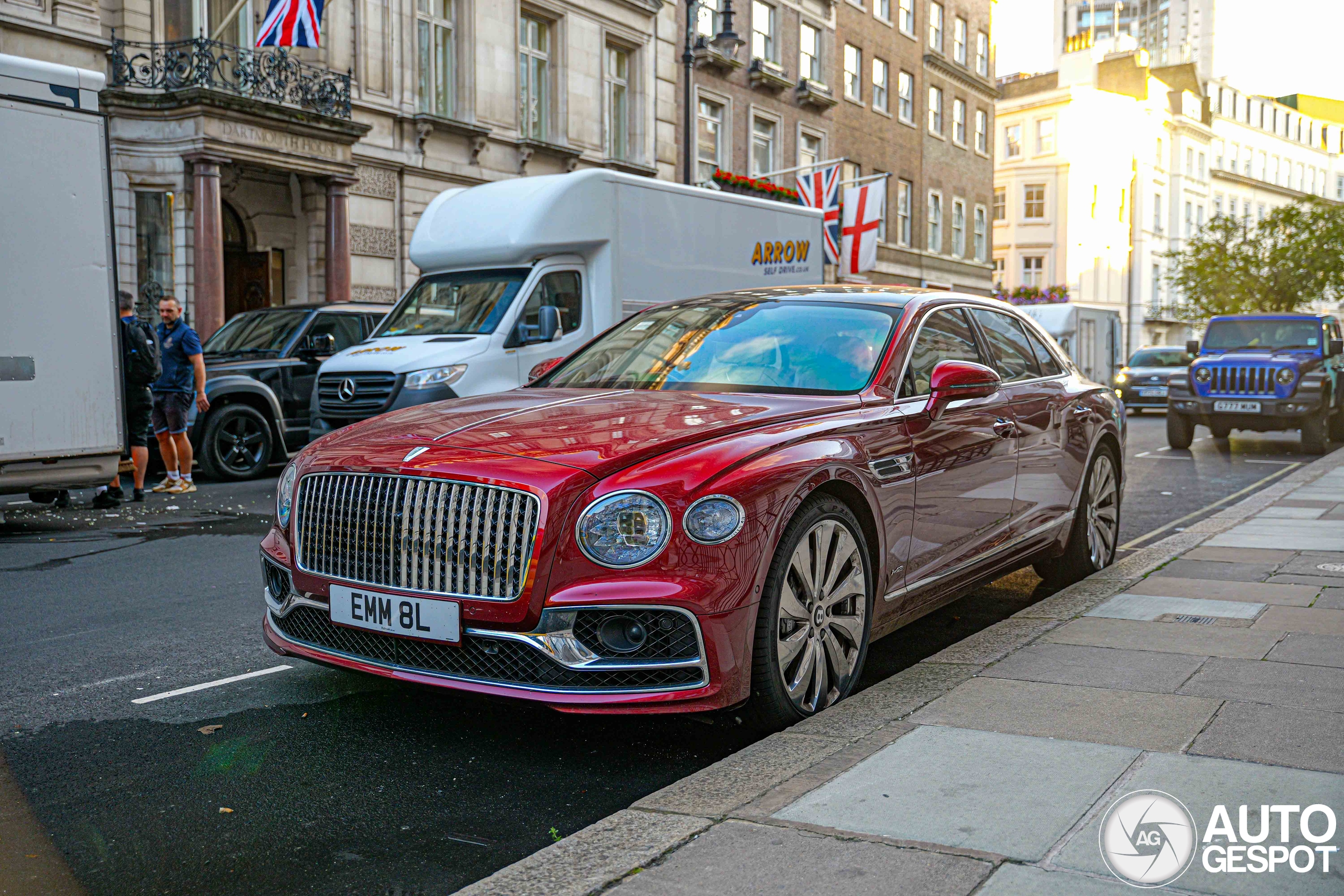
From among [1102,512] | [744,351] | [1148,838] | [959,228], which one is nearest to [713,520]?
[1148,838]

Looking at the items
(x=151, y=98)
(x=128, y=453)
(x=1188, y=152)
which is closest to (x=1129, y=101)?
(x=1188, y=152)

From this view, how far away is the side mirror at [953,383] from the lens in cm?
498

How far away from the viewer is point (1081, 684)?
4.34 m

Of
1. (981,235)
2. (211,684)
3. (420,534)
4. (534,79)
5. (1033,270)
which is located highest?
(534,79)

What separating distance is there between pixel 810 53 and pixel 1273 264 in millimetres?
25136

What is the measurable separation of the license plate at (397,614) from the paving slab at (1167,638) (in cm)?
250

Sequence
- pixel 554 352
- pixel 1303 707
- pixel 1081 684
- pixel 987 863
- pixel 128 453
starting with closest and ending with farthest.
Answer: pixel 987 863, pixel 1303 707, pixel 1081 684, pixel 128 453, pixel 554 352

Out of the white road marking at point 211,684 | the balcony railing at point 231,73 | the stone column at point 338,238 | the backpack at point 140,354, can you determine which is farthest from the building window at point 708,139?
the white road marking at point 211,684

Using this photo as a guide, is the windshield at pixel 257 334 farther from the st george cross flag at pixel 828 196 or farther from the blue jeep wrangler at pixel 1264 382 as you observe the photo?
the st george cross flag at pixel 828 196

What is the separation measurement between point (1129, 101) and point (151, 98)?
6078 cm

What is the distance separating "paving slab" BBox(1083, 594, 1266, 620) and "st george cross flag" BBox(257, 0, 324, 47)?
47.8 feet

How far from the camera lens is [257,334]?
1379 cm

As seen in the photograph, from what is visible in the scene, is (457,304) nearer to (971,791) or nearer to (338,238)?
(971,791)

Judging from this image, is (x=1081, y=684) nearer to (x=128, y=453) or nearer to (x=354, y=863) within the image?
(x=354, y=863)
